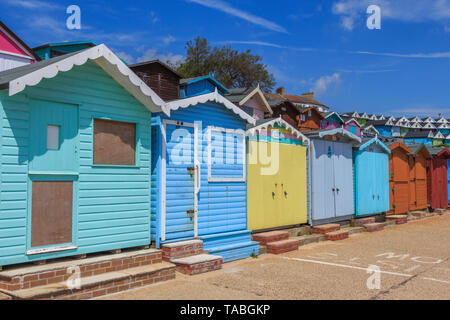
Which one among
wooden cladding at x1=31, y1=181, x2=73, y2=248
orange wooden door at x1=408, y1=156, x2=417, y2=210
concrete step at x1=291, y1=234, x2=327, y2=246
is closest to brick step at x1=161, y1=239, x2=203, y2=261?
wooden cladding at x1=31, y1=181, x2=73, y2=248

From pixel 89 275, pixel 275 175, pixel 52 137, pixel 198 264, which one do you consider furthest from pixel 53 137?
pixel 275 175

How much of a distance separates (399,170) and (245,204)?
32.6 ft

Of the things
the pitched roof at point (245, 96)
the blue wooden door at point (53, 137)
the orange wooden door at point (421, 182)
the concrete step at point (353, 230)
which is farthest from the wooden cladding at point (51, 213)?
the pitched roof at point (245, 96)

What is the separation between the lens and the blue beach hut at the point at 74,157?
5656 mm

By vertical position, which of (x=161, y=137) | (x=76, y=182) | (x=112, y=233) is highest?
(x=161, y=137)

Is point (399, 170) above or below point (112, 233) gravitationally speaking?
above

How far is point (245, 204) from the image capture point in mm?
9688

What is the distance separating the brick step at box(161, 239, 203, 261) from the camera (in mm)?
7434

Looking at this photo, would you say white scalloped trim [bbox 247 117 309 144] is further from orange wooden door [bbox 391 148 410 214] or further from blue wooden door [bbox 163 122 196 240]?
orange wooden door [bbox 391 148 410 214]

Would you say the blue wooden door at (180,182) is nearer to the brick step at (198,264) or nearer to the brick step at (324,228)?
the brick step at (198,264)

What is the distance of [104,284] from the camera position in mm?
5793
